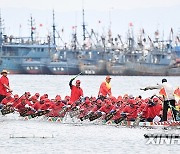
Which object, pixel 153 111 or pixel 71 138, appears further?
pixel 153 111

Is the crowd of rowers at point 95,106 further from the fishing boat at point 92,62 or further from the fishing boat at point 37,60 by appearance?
the fishing boat at point 37,60

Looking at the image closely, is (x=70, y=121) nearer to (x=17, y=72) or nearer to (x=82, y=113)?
(x=82, y=113)

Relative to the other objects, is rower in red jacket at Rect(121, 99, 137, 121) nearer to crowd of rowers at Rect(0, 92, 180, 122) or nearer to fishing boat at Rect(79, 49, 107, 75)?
crowd of rowers at Rect(0, 92, 180, 122)

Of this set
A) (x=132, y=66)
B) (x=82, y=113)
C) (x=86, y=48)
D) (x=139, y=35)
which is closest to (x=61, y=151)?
(x=82, y=113)

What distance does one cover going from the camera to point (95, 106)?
4028cm

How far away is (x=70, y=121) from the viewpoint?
4072 centimetres

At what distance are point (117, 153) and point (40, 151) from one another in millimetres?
2588

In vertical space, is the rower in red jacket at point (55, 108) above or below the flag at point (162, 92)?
below

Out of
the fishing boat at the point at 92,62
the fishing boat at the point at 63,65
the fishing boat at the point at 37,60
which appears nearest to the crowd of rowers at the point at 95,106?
the fishing boat at the point at 92,62

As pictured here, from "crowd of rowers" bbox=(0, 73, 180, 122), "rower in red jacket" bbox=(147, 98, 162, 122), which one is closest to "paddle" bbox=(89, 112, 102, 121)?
"crowd of rowers" bbox=(0, 73, 180, 122)

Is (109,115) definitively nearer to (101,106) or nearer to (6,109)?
(101,106)

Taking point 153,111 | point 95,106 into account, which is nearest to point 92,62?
point 95,106

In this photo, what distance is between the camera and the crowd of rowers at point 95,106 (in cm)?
3853

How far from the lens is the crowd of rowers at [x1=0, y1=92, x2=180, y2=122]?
38.5 meters
